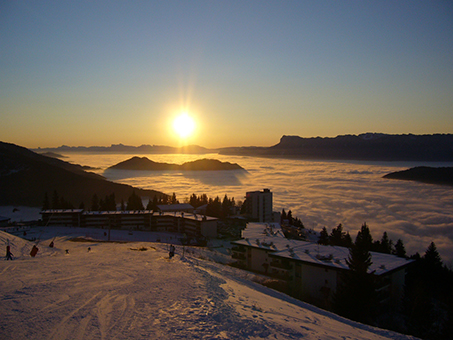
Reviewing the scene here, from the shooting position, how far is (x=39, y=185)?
11312cm

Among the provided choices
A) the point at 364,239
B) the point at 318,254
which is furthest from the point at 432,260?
the point at 318,254

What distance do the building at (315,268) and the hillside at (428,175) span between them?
133894 millimetres

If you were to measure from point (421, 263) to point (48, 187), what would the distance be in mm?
115278

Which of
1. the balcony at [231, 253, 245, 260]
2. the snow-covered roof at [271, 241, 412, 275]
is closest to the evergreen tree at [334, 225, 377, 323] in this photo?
the snow-covered roof at [271, 241, 412, 275]

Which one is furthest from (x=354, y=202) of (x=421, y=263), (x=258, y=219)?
(x=421, y=263)

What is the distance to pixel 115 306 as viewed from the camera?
8.51 m

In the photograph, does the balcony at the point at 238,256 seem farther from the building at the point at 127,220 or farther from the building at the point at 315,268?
the building at the point at 127,220

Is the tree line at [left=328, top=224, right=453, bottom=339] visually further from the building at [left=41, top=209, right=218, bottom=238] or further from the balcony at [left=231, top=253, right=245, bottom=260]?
the building at [left=41, top=209, right=218, bottom=238]

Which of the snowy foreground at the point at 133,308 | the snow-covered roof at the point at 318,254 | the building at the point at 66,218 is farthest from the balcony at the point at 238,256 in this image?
the building at the point at 66,218

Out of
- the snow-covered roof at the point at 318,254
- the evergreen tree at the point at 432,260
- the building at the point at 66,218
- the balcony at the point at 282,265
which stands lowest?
the evergreen tree at the point at 432,260

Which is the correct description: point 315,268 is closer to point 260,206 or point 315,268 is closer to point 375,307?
point 375,307

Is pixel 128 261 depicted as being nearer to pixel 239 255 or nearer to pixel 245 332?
pixel 245 332

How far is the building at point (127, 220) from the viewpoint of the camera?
49578 mm

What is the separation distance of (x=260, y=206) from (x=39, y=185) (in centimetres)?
9012
